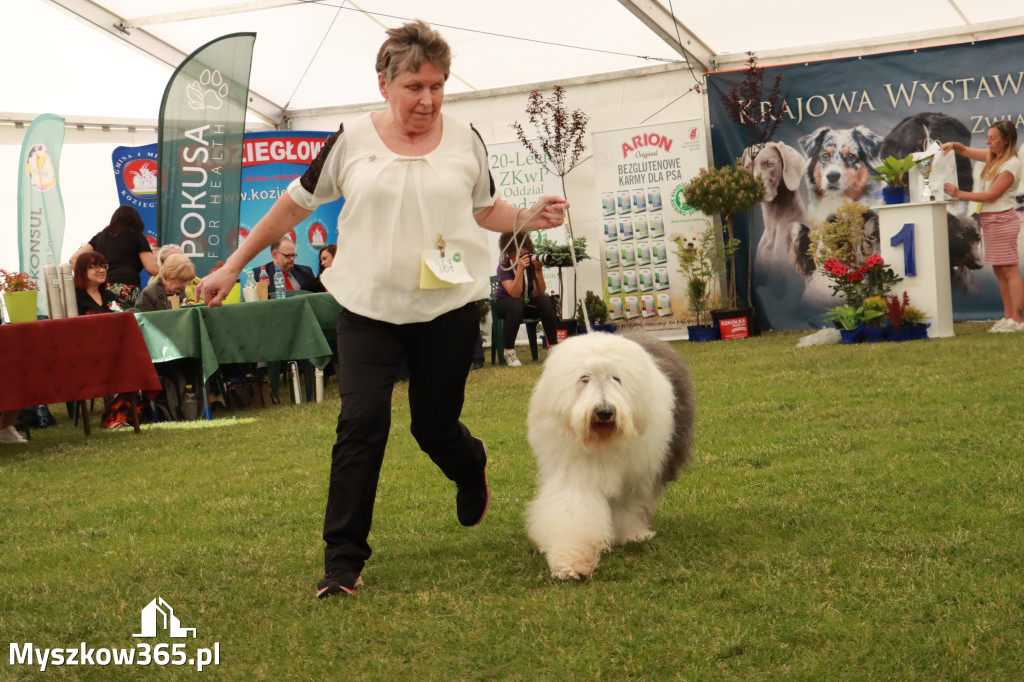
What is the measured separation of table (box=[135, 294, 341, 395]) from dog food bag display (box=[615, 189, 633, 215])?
19.2ft

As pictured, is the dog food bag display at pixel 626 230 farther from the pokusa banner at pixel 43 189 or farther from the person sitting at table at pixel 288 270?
the pokusa banner at pixel 43 189

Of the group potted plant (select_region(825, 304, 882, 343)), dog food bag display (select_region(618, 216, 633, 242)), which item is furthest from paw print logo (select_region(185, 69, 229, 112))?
potted plant (select_region(825, 304, 882, 343))

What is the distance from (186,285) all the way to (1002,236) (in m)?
8.35

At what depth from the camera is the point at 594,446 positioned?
3518 mm

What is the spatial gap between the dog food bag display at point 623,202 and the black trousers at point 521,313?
2.49 metres

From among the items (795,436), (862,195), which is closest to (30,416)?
(795,436)

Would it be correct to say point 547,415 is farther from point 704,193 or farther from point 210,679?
point 704,193

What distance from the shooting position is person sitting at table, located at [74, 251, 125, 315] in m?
9.09

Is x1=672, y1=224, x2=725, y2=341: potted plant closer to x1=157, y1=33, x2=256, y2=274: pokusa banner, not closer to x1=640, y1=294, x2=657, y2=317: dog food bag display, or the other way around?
x1=640, y1=294, x2=657, y2=317: dog food bag display

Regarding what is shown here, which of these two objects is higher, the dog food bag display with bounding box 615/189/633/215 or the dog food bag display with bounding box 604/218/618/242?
the dog food bag display with bounding box 615/189/633/215

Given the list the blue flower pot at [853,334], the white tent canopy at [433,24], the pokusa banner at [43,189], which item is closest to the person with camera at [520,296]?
the white tent canopy at [433,24]

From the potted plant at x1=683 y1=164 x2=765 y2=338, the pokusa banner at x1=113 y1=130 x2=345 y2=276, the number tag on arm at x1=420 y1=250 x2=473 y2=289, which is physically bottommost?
the number tag on arm at x1=420 y1=250 x2=473 y2=289

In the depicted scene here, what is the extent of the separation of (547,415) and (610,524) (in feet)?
1.45

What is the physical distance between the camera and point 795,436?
18.6ft
